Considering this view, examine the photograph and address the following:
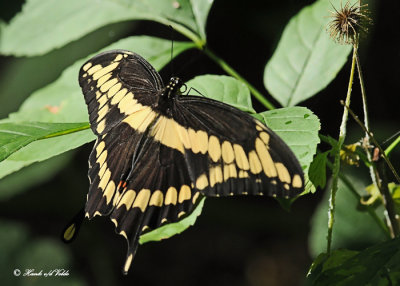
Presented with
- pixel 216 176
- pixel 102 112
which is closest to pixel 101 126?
pixel 102 112

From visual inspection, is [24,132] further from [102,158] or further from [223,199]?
[223,199]

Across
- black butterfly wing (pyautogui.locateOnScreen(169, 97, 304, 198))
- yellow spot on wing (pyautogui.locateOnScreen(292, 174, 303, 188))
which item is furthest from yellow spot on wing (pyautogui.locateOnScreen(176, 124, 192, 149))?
yellow spot on wing (pyautogui.locateOnScreen(292, 174, 303, 188))

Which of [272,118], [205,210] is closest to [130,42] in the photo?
[272,118]

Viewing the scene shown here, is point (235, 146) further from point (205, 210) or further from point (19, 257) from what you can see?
point (19, 257)

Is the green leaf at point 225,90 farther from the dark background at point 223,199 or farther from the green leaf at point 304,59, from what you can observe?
the dark background at point 223,199

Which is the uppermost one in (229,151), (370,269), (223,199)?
(229,151)

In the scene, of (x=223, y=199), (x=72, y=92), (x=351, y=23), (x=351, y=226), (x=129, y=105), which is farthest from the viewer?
(x=223, y=199)
